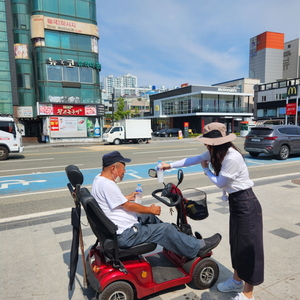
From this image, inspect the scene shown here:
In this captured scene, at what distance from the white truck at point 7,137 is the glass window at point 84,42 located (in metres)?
17.7

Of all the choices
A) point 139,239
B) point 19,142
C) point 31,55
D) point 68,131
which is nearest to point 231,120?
point 68,131

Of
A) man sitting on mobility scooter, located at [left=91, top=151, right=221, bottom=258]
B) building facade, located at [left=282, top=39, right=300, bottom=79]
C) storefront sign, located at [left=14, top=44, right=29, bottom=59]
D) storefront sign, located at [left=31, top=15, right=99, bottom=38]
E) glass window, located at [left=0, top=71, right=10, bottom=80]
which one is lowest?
man sitting on mobility scooter, located at [left=91, top=151, right=221, bottom=258]

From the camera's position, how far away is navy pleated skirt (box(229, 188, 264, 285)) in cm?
249

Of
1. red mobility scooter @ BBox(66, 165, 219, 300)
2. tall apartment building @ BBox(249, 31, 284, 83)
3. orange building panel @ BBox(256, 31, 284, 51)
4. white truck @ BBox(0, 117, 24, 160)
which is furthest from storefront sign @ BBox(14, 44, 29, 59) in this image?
orange building panel @ BBox(256, 31, 284, 51)

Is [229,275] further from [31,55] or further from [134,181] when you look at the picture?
[31,55]

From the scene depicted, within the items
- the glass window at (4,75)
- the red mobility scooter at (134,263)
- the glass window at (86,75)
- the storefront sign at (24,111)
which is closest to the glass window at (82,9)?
the glass window at (86,75)

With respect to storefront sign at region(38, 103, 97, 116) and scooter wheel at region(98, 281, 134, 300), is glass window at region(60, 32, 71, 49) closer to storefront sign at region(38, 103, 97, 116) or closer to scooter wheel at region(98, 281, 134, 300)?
storefront sign at region(38, 103, 97, 116)

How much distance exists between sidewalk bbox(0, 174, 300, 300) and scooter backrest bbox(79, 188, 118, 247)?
883 mm

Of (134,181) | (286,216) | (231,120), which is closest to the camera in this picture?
(286,216)

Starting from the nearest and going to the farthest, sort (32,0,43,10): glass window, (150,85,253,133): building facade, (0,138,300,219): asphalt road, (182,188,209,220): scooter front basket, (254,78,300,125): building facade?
(182,188,209,220): scooter front basket → (0,138,300,219): asphalt road → (32,0,43,10): glass window → (150,85,253,133): building facade → (254,78,300,125): building facade

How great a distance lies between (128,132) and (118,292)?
23555 millimetres

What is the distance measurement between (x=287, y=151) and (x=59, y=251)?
12107 mm

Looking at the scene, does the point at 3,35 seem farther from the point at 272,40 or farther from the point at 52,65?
the point at 272,40

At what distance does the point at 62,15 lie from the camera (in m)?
28.1
